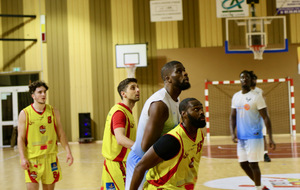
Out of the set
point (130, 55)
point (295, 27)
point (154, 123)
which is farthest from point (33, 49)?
point (154, 123)

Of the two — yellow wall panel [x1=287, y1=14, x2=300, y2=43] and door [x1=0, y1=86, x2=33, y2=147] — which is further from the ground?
yellow wall panel [x1=287, y1=14, x2=300, y2=43]

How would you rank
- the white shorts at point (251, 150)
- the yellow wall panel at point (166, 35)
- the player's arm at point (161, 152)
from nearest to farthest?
the player's arm at point (161, 152), the white shorts at point (251, 150), the yellow wall panel at point (166, 35)

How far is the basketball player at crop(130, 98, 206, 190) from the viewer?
2793mm

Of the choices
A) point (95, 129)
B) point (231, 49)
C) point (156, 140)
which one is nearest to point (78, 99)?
point (95, 129)

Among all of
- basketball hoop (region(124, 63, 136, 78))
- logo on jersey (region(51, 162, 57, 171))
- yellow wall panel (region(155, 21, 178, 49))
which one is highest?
yellow wall panel (region(155, 21, 178, 49))

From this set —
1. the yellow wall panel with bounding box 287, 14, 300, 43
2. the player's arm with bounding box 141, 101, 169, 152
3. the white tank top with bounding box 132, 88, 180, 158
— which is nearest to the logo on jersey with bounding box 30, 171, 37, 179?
the white tank top with bounding box 132, 88, 180, 158

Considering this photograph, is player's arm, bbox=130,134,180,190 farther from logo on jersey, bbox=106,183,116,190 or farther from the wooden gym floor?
the wooden gym floor

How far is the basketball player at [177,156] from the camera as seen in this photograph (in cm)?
279

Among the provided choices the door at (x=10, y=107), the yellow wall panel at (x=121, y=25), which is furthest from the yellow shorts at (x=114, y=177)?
the door at (x=10, y=107)

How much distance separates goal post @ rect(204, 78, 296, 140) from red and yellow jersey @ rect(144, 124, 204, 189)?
13.6m

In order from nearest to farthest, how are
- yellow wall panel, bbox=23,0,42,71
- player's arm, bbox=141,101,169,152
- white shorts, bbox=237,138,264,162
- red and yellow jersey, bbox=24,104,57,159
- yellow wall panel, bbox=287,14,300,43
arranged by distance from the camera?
1. player's arm, bbox=141,101,169,152
2. red and yellow jersey, bbox=24,104,57,159
3. white shorts, bbox=237,138,264,162
4. yellow wall panel, bbox=287,14,300,43
5. yellow wall panel, bbox=23,0,42,71

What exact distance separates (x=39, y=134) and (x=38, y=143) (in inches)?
4.3

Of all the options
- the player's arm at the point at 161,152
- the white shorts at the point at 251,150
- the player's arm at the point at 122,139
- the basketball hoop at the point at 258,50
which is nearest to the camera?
the player's arm at the point at 161,152

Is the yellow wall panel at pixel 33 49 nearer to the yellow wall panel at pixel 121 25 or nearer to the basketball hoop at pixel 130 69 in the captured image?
the yellow wall panel at pixel 121 25
